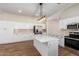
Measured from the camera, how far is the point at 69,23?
13.0 feet

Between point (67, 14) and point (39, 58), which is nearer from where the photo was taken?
point (39, 58)

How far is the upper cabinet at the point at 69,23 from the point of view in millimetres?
3719

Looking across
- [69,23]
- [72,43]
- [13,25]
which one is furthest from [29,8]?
[72,43]

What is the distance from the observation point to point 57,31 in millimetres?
3689

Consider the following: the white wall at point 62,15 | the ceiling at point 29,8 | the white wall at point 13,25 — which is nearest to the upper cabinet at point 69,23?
the white wall at point 62,15

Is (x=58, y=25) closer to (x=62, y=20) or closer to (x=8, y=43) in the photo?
(x=62, y=20)

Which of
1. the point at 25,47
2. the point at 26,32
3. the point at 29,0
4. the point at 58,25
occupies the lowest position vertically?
the point at 25,47

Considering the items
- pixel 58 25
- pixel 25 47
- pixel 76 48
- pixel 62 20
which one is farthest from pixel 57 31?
pixel 25 47

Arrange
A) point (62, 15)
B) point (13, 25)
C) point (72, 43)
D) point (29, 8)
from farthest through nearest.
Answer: point (13, 25), point (29, 8), point (72, 43), point (62, 15)

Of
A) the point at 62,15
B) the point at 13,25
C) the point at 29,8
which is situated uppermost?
the point at 29,8

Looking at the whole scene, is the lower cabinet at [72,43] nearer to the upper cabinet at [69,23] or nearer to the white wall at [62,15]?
the upper cabinet at [69,23]

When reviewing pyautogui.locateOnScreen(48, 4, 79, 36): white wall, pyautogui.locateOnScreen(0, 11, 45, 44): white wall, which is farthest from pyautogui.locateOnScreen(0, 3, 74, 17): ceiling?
pyautogui.locateOnScreen(0, 11, 45, 44): white wall

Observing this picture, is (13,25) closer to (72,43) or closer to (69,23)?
(69,23)

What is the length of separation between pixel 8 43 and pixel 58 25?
8.69ft
